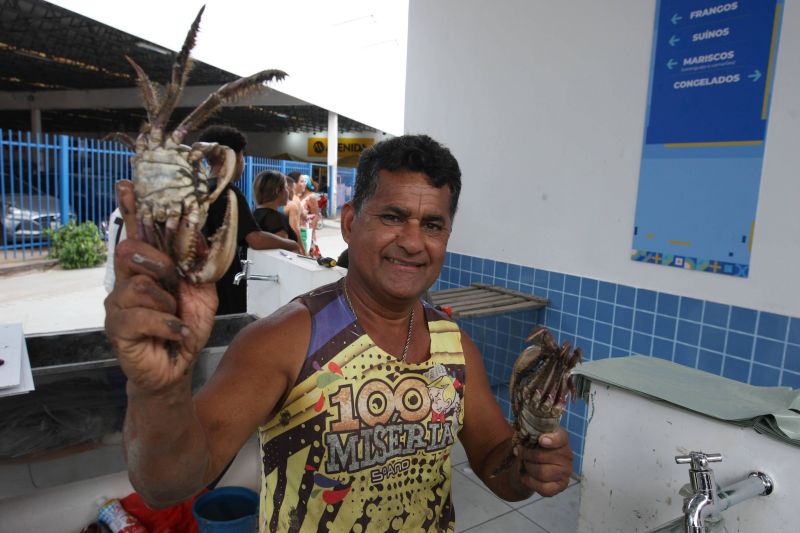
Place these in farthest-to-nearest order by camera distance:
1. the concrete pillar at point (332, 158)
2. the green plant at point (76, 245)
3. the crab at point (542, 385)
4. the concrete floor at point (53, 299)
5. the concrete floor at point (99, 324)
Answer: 1. the concrete pillar at point (332, 158)
2. the green plant at point (76, 245)
3. the concrete floor at point (53, 299)
4. the concrete floor at point (99, 324)
5. the crab at point (542, 385)

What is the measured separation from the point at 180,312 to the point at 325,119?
2397 centimetres

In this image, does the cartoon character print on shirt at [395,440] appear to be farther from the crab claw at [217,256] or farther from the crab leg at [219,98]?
the crab leg at [219,98]

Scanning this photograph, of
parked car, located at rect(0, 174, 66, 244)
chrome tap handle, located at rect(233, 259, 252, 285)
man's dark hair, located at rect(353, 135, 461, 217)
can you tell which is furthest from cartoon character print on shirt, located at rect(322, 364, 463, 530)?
Result: parked car, located at rect(0, 174, 66, 244)

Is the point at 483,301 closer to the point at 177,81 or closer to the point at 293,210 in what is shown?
the point at 177,81

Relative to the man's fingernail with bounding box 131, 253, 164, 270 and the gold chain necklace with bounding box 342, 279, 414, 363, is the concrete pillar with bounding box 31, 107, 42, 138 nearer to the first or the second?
the gold chain necklace with bounding box 342, 279, 414, 363

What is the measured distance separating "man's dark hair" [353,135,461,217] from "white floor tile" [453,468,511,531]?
2.41m

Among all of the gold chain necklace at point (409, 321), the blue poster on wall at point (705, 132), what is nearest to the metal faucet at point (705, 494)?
the gold chain necklace at point (409, 321)

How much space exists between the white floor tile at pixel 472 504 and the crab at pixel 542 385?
2193 mm

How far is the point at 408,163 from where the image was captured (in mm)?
1396

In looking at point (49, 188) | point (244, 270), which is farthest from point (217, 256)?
point (49, 188)

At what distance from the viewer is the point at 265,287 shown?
11.1 ft

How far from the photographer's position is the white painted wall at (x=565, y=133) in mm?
2758

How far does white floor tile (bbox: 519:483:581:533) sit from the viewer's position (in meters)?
3.21

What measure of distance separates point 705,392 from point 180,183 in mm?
1579
